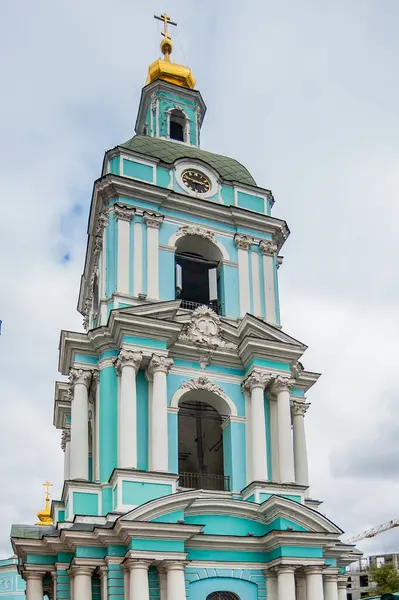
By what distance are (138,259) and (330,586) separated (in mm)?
10280

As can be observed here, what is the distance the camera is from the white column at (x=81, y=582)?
59.4ft

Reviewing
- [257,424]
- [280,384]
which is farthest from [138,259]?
[257,424]

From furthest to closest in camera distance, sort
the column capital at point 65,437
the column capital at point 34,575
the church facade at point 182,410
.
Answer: the column capital at point 65,437
the column capital at point 34,575
the church facade at point 182,410

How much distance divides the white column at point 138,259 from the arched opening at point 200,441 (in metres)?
3.25

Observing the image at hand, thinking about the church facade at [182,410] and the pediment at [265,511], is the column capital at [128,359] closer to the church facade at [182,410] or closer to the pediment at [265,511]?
the church facade at [182,410]

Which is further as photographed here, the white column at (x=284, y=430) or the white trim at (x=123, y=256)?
the white trim at (x=123, y=256)

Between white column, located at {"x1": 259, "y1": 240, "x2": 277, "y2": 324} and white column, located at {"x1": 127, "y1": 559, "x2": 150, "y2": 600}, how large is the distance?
27.7 ft

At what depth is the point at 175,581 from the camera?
17.7m

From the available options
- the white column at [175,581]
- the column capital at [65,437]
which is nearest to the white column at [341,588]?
the white column at [175,581]

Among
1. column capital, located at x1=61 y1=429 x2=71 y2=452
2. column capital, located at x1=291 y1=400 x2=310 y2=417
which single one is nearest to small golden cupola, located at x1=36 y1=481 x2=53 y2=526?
column capital, located at x1=61 y1=429 x2=71 y2=452

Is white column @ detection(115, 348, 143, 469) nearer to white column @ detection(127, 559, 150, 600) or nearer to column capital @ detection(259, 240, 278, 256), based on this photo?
white column @ detection(127, 559, 150, 600)

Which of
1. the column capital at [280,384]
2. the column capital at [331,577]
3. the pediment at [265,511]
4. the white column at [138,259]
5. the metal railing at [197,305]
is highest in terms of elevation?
the white column at [138,259]

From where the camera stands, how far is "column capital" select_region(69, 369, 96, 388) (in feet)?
68.2

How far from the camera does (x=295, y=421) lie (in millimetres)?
23391
